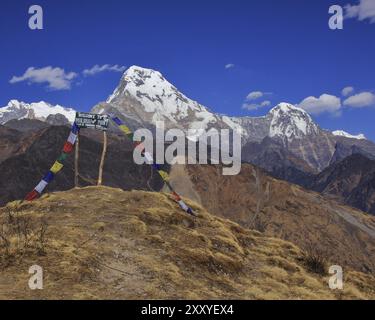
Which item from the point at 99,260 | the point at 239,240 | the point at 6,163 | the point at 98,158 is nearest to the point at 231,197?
the point at 98,158

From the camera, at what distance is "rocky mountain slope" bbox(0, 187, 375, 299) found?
14406 mm

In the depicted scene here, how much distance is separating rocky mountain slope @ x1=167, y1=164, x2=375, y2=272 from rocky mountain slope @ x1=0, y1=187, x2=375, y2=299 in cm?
8226

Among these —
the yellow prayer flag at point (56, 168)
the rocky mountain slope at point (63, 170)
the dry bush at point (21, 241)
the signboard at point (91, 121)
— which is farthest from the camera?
the rocky mountain slope at point (63, 170)

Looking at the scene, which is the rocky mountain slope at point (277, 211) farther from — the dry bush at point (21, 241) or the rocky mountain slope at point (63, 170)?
the dry bush at point (21, 241)

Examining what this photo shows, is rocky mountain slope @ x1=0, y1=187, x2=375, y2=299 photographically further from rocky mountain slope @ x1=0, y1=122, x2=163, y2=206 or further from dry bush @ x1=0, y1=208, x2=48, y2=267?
rocky mountain slope @ x1=0, y1=122, x2=163, y2=206

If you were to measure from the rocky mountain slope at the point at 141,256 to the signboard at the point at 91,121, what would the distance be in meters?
3.65

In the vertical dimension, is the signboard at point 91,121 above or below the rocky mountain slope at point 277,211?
above

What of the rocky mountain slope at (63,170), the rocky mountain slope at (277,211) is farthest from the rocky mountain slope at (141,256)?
the rocky mountain slope at (277,211)

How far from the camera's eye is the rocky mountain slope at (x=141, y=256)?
47.3 ft

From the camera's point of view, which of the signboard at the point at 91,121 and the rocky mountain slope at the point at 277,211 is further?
the rocky mountain slope at the point at 277,211

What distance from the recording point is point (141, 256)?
17.0 meters

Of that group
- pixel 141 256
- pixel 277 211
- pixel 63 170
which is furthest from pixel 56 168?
pixel 277 211

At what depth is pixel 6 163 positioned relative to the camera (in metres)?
107
